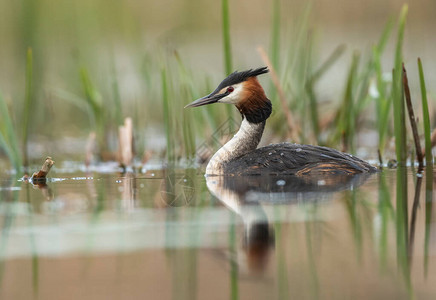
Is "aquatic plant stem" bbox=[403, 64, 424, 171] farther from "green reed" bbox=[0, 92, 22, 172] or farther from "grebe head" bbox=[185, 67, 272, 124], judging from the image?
"green reed" bbox=[0, 92, 22, 172]

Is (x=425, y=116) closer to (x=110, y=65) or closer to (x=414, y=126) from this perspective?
(x=414, y=126)

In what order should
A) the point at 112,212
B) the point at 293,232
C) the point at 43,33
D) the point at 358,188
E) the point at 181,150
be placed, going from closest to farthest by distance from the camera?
the point at 293,232
the point at 112,212
the point at 358,188
the point at 181,150
the point at 43,33

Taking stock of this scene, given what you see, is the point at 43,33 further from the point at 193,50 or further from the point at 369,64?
the point at 193,50

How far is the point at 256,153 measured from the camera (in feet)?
20.1

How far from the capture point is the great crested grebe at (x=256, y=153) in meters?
5.79

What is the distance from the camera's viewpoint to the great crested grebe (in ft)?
19.0

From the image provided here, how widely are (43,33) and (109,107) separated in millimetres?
1439

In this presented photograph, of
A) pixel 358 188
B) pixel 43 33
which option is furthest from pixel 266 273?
pixel 43 33

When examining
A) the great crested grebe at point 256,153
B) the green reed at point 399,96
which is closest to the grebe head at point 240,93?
the great crested grebe at point 256,153

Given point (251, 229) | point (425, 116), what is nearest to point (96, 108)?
point (425, 116)

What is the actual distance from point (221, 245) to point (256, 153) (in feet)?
10.5

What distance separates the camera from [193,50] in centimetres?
1606

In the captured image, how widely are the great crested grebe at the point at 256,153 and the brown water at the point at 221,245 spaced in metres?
0.99

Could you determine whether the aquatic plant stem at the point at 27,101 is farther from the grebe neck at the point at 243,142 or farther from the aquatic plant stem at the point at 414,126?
the aquatic plant stem at the point at 414,126
